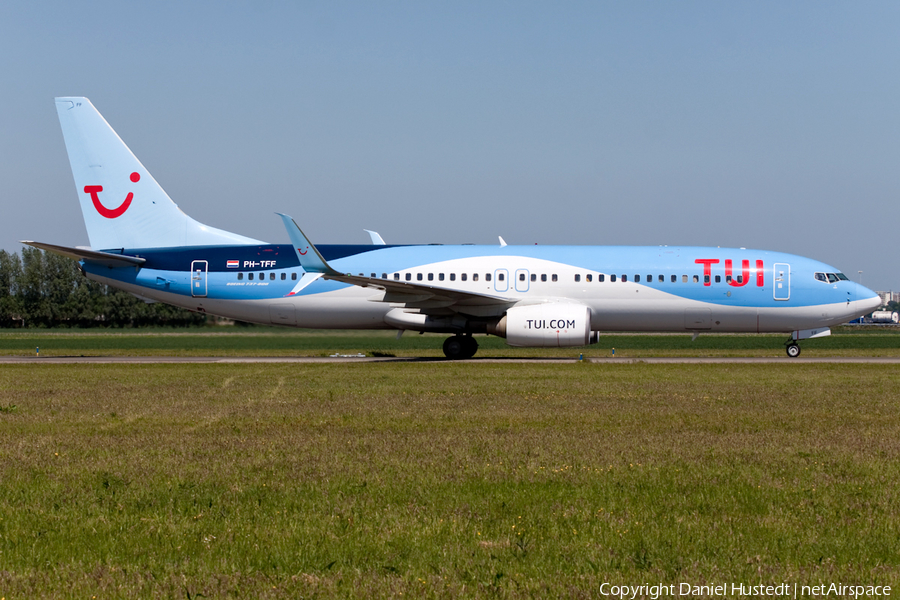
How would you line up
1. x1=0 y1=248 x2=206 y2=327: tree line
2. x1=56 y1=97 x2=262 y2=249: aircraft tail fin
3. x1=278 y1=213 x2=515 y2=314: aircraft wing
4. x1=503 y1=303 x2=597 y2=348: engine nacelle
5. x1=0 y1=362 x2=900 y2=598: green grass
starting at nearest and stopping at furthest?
x1=0 y1=362 x2=900 y2=598: green grass → x1=278 y1=213 x2=515 y2=314: aircraft wing → x1=503 y1=303 x2=597 y2=348: engine nacelle → x1=56 y1=97 x2=262 y2=249: aircraft tail fin → x1=0 y1=248 x2=206 y2=327: tree line

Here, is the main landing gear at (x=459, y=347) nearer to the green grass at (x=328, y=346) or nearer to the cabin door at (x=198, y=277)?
the green grass at (x=328, y=346)

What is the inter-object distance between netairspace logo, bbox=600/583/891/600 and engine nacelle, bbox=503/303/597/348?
20.0 m

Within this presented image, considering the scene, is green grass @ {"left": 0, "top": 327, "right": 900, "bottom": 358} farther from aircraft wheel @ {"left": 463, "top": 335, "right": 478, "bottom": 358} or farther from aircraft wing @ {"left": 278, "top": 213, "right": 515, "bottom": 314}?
aircraft wing @ {"left": 278, "top": 213, "right": 515, "bottom": 314}

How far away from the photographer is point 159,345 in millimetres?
40844

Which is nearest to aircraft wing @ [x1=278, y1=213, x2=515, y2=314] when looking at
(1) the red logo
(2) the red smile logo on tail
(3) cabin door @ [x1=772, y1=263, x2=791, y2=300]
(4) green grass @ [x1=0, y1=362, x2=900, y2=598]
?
(1) the red logo

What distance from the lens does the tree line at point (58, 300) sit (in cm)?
6309

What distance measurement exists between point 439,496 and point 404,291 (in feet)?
60.7

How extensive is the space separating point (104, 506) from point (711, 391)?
1220 centimetres

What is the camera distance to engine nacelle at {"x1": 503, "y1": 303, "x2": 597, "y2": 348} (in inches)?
997

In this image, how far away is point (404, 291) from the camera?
2570 centimetres

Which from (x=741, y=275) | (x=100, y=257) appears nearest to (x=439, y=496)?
(x=741, y=275)

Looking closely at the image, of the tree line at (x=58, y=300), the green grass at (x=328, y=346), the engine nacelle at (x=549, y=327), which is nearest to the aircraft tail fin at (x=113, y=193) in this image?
the green grass at (x=328, y=346)

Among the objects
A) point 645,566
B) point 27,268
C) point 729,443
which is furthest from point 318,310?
point 27,268

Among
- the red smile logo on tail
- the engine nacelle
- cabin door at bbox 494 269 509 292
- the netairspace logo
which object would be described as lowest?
the netairspace logo
